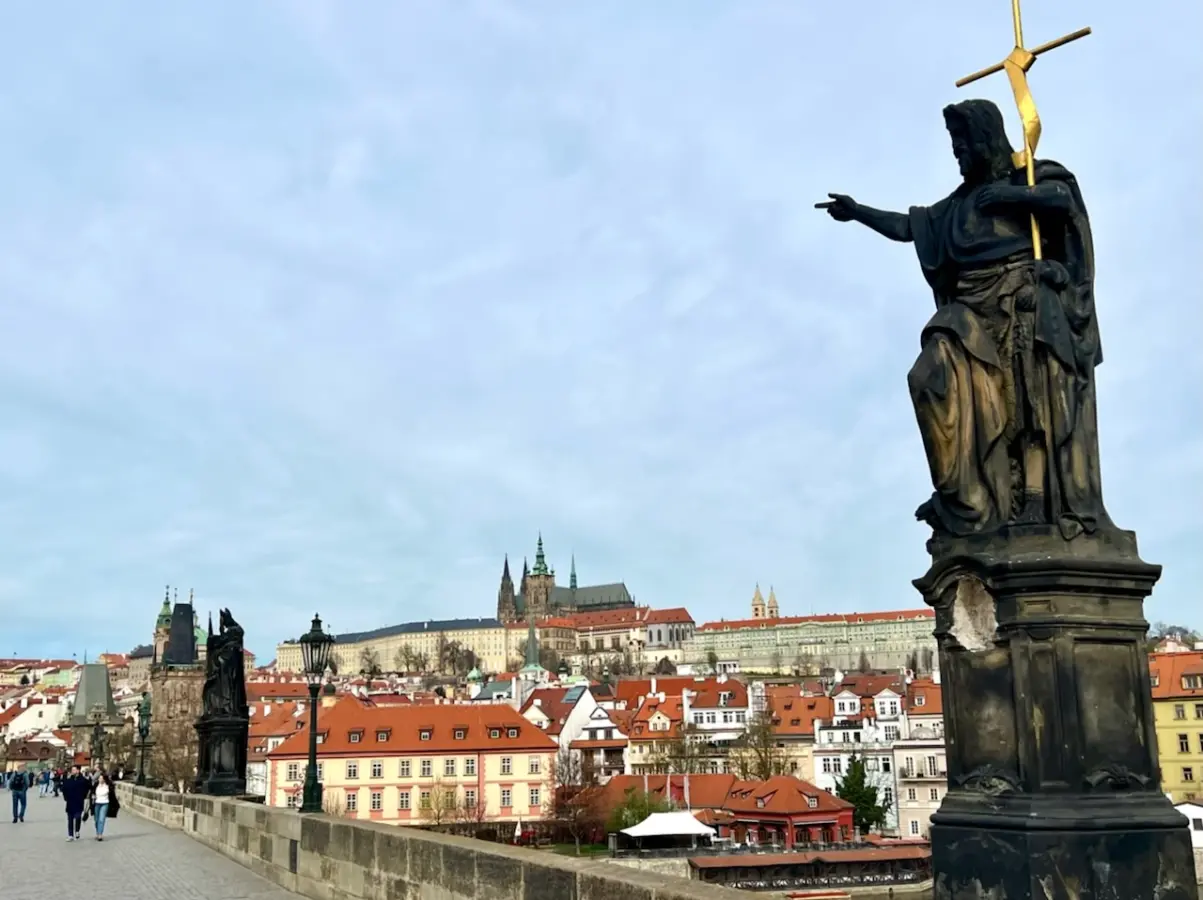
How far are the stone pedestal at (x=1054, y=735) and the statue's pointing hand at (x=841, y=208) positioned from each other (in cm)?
174

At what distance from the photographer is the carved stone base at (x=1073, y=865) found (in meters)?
3.84

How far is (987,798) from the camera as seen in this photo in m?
4.09

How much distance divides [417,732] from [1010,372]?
62846 mm

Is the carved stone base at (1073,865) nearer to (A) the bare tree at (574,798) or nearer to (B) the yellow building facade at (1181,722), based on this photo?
(A) the bare tree at (574,798)

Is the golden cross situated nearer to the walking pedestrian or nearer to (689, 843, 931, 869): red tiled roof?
the walking pedestrian

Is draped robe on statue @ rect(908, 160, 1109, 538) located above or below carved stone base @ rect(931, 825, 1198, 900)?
above

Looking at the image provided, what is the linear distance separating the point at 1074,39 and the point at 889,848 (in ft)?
157

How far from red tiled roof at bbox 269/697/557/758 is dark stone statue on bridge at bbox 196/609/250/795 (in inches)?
1739

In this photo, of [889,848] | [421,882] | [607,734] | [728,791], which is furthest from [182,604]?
[421,882]

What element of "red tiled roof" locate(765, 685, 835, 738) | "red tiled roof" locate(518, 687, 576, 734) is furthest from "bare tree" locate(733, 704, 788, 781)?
"red tiled roof" locate(518, 687, 576, 734)

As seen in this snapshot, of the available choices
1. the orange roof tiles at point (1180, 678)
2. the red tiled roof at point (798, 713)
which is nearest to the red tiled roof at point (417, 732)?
the red tiled roof at point (798, 713)

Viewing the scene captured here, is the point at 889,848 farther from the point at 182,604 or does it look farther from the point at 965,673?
the point at 182,604

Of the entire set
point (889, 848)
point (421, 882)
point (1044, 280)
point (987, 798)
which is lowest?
point (889, 848)

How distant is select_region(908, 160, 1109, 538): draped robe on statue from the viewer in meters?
4.33
